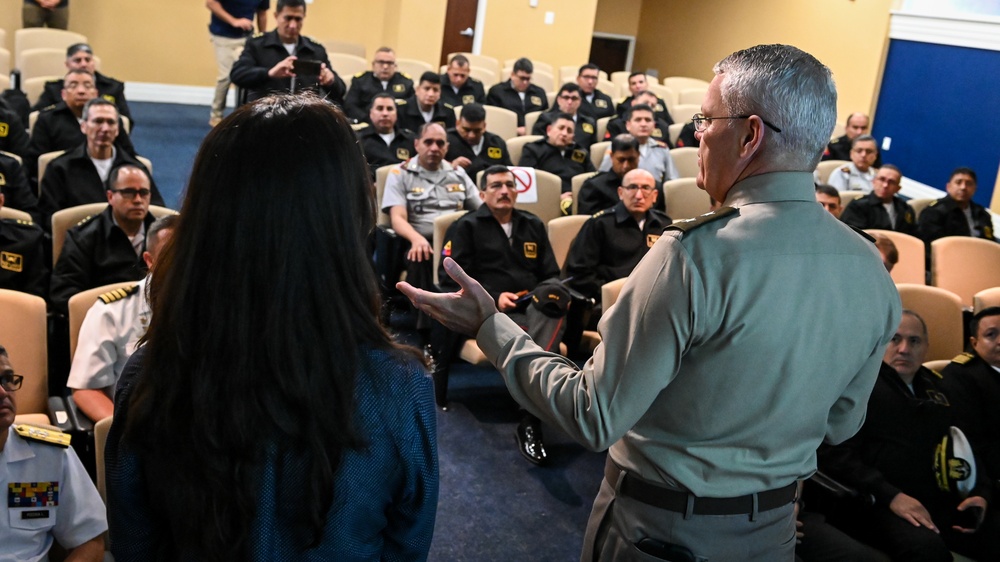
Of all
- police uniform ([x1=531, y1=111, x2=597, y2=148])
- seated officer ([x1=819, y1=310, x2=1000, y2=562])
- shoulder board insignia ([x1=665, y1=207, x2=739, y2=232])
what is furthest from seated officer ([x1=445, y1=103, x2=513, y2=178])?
shoulder board insignia ([x1=665, y1=207, x2=739, y2=232])

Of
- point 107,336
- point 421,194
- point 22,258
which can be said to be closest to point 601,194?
point 421,194

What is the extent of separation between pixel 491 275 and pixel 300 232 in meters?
3.19

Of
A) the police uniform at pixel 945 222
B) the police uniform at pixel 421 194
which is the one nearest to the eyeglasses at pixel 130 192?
the police uniform at pixel 421 194

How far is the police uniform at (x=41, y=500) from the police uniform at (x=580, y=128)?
18.3 feet

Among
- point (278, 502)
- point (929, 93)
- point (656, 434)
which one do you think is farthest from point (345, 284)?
point (929, 93)

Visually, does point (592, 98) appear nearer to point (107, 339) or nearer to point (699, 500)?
point (107, 339)

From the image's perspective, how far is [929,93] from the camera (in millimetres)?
9648

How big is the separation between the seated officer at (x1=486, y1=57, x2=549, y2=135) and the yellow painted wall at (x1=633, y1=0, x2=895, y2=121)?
3.98 meters

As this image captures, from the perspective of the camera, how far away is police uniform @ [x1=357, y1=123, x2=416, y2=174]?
19.3 feet

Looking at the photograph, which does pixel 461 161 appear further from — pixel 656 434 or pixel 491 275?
pixel 656 434

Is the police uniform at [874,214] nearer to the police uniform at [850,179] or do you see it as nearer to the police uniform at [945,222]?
the police uniform at [945,222]

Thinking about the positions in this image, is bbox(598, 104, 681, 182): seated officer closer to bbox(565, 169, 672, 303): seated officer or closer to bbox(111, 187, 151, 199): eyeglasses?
bbox(565, 169, 672, 303): seated officer

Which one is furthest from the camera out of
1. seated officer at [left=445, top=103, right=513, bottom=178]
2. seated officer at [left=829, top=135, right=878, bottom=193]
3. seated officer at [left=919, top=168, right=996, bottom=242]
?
seated officer at [left=829, top=135, right=878, bottom=193]

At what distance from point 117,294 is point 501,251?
1.88 m
